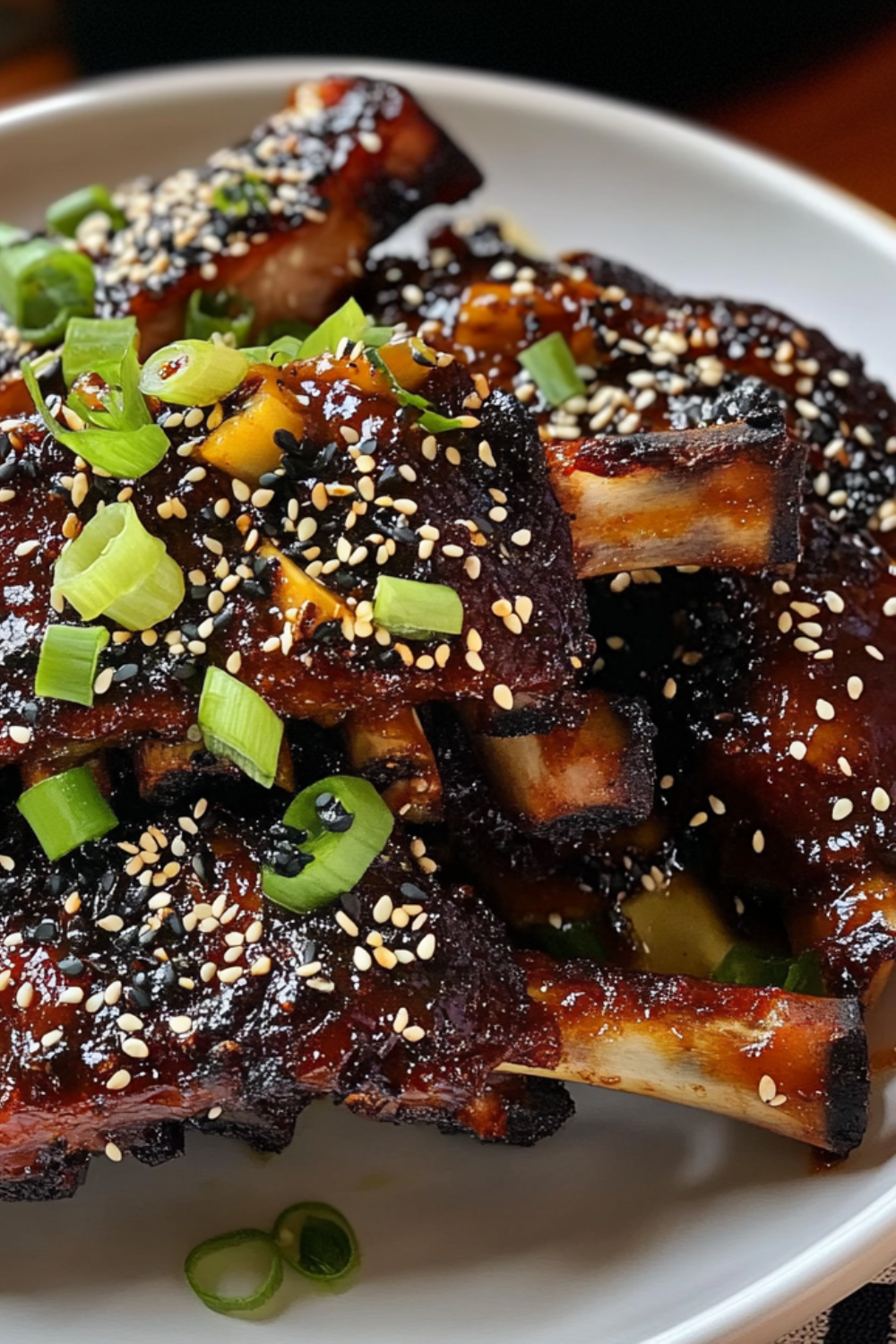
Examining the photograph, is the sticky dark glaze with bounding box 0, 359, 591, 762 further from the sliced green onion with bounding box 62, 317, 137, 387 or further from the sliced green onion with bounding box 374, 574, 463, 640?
the sliced green onion with bounding box 62, 317, 137, 387

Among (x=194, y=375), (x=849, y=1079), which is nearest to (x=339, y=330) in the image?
(x=194, y=375)

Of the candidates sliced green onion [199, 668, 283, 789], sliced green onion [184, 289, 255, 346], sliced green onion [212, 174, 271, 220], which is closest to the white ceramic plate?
sliced green onion [199, 668, 283, 789]

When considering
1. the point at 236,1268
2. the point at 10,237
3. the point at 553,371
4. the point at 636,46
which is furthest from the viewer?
the point at 636,46

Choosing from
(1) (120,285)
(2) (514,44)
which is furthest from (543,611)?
(2) (514,44)

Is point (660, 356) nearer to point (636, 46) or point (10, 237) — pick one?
point (10, 237)

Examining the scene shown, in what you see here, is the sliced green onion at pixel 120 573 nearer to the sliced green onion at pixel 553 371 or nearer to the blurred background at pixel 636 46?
the sliced green onion at pixel 553 371
